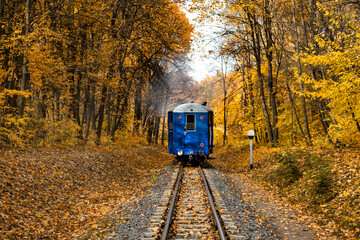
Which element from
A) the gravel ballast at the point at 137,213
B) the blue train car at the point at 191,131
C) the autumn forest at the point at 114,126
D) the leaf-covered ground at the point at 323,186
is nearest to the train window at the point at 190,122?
the blue train car at the point at 191,131

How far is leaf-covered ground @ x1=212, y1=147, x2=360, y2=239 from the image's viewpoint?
6109 mm

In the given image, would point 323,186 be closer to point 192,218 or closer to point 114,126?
point 192,218

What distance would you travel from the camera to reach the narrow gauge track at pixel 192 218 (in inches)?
218

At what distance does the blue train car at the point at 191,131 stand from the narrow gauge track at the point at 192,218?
5480mm

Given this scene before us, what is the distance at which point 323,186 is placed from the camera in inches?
309

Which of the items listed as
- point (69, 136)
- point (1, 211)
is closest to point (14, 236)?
point (1, 211)

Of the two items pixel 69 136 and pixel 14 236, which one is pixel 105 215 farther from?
pixel 69 136

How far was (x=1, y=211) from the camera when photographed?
6.06 metres

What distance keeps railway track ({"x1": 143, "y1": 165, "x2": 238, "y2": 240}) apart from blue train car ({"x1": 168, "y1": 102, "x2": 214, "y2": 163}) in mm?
6094

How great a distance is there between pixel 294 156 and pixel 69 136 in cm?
1025

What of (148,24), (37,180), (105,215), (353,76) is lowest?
(105,215)

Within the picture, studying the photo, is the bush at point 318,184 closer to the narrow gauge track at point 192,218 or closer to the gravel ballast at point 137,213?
the narrow gauge track at point 192,218

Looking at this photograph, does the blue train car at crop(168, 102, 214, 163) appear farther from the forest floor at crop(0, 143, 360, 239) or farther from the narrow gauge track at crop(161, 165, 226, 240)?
the narrow gauge track at crop(161, 165, 226, 240)

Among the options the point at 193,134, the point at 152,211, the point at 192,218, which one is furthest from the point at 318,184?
the point at 193,134
